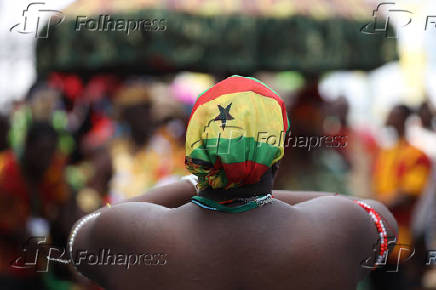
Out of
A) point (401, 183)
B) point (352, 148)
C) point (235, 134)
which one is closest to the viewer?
point (235, 134)

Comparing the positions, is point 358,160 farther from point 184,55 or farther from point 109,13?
point 109,13

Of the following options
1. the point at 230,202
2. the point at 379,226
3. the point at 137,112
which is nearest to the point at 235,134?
the point at 230,202

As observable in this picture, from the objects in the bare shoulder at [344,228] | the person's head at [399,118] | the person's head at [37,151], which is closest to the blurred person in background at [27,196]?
the person's head at [37,151]

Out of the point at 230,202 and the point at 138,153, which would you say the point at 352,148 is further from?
the point at 230,202

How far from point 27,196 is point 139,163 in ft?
2.75

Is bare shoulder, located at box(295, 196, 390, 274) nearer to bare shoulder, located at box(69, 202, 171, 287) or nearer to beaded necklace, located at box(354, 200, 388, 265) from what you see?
beaded necklace, located at box(354, 200, 388, 265)

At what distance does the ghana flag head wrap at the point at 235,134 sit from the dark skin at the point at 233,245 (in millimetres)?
124

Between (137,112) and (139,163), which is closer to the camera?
(139,163)

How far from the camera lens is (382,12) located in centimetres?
542

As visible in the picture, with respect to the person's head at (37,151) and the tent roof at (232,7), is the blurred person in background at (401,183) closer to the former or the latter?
the tent roof at (232,7)

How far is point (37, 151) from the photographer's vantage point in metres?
3.73

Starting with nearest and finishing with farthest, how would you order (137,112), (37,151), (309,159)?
(37,151) < (137,112) < (309,159)

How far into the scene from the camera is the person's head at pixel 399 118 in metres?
5.01

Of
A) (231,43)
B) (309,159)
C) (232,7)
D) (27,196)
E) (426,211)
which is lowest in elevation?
(426,211)
